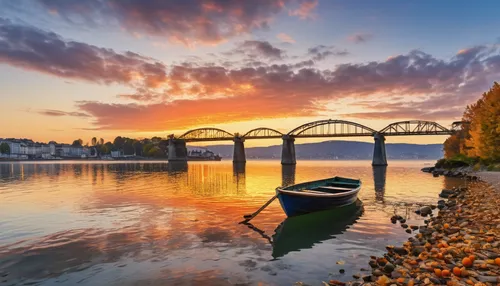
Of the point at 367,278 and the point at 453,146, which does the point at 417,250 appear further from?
the point at 453,146

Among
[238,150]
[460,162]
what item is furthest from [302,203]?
[238,150]

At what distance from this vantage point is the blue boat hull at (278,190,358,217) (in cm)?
2139

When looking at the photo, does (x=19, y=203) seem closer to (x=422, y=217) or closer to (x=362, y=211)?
(x=362, y=211)

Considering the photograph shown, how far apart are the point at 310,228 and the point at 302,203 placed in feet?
8.53

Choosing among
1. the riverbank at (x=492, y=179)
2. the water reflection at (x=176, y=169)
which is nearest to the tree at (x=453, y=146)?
the riverbank at (x=492, y=179)

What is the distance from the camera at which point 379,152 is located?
488 feet

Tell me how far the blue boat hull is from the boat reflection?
→ 51 centimetres

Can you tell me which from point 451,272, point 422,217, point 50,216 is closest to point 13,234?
point 50,216

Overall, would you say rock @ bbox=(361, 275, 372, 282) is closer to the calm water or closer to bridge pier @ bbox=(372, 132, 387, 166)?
the calm water

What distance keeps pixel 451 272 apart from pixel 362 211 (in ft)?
54.2

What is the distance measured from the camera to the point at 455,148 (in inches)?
4040

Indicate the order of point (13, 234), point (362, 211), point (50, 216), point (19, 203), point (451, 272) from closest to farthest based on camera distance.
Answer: point (451, 272)
point (13, 234)
point (50, 216)
point (362, 211)
point (19, 203)

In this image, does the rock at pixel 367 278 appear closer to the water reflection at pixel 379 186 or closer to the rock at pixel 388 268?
the rock at pixel 388 268

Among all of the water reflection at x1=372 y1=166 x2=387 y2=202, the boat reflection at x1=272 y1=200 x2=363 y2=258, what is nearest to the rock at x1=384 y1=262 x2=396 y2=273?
the boat reflection at x1=272 y1=200 x2=363 y2=258
